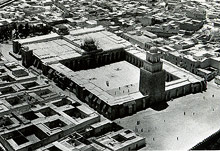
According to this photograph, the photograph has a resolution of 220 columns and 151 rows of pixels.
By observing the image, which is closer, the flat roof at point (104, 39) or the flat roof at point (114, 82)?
the flat roof at point (114, 82)

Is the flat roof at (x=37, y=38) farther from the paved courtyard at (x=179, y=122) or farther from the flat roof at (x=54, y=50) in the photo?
the paved courtyard at (x=179, y=122)

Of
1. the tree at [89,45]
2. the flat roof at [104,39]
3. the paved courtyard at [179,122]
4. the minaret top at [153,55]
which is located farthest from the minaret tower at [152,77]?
the flat roof at [104,39]

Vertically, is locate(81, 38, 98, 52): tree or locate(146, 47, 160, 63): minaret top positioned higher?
locate(146, 47, 160, 63): minaret top

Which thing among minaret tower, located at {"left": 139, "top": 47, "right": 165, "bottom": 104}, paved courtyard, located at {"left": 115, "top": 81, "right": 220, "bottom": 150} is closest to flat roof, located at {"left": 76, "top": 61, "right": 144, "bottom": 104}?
minaret tower, located at {"left": 139, "top": 47, "right": 165, "bottom": 104}

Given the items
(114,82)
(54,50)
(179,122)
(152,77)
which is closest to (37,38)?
(54,50)

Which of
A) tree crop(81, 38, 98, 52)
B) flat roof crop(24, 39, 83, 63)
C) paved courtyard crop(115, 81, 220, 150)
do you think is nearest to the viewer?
paved courtyard crop(115, 81, 220, 150)

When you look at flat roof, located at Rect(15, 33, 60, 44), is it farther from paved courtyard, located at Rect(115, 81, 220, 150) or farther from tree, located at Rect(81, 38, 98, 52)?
paved courtyard, located at Rect(115, 81, 220, 150)
